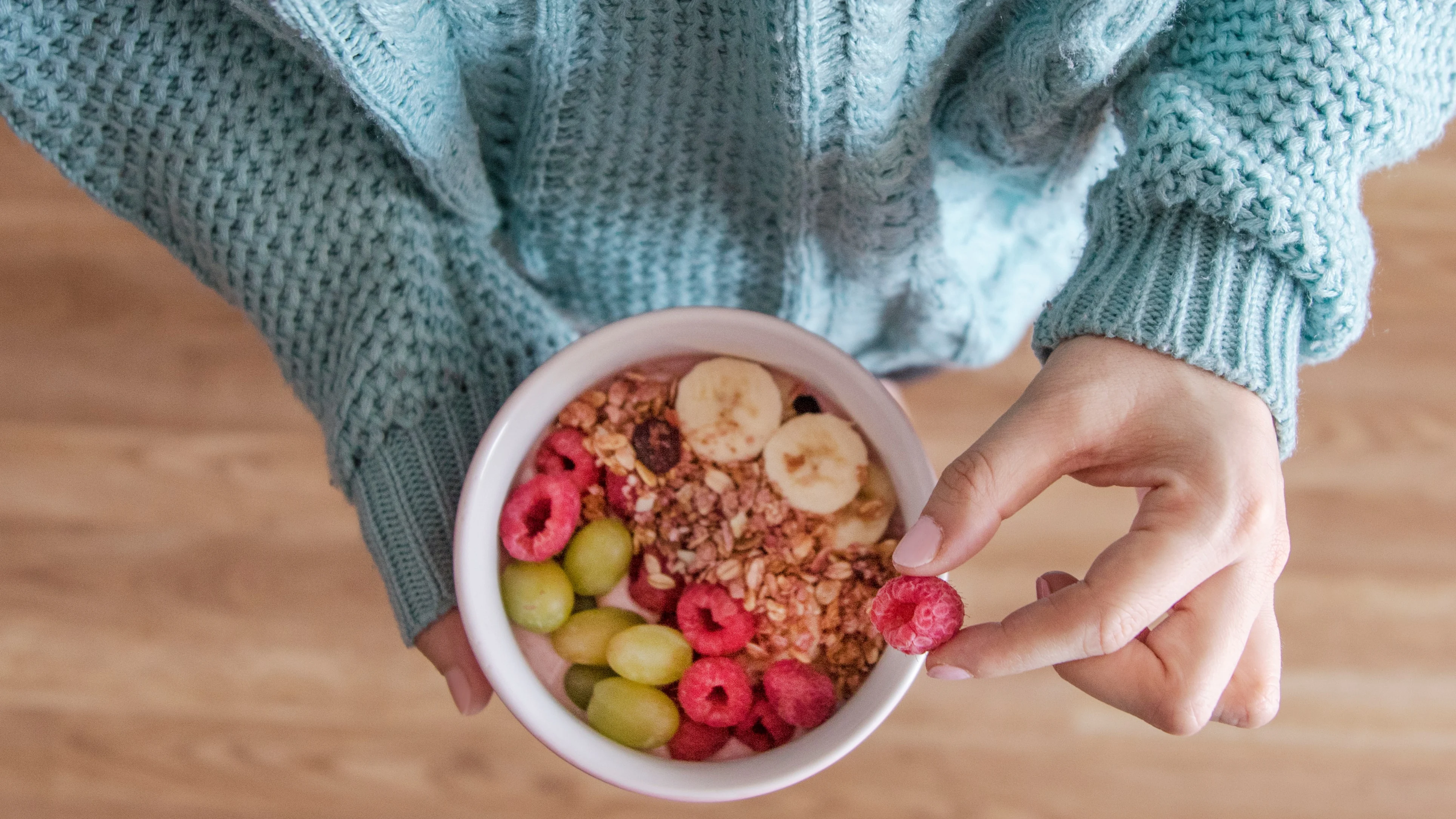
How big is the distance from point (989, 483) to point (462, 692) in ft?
1.30

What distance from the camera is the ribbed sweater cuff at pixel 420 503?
0.66m

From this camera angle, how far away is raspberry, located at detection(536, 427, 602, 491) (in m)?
0.66

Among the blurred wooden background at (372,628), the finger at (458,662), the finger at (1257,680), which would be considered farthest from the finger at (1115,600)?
the blurred wooden background at (372,628)

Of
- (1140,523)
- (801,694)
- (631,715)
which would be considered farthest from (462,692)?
(1140,523)

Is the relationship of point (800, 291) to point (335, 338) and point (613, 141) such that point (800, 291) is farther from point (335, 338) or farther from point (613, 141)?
point (335, 338)

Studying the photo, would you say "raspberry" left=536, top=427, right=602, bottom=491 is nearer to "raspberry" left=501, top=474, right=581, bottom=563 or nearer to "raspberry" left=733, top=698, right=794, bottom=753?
"raspberry" left=501, top=474, right=581, bottom=563

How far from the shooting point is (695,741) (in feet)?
2.11

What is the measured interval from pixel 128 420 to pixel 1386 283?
1846 mm

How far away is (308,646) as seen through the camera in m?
1.32

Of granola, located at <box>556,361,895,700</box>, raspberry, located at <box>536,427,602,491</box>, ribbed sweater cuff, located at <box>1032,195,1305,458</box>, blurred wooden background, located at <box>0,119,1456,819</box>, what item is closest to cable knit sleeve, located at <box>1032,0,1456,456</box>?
ribbed sweater cuff, located at <box>1032,195,1305,458</box>

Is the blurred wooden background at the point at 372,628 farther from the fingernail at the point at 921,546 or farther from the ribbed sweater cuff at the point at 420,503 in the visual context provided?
the fingernail at the point at 921,546

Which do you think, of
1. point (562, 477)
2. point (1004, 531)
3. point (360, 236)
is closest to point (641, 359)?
point (562, 477)

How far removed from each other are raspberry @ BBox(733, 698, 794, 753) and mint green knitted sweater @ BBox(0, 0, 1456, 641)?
0.76 feet

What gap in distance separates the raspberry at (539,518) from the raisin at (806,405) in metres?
0.17
